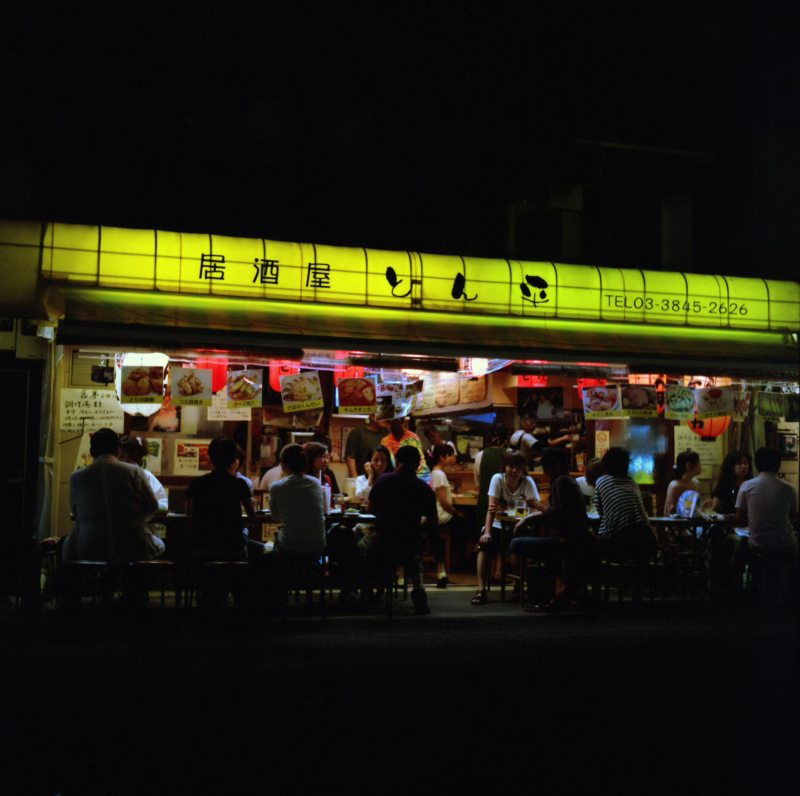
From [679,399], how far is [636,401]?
689mm

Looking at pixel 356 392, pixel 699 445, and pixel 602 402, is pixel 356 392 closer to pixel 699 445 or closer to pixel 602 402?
pixel 602 402


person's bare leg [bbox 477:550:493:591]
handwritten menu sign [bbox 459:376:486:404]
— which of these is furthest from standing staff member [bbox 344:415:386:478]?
person's bare leg [bbox 477:550:493:591]

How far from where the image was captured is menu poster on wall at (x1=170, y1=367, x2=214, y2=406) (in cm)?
1105

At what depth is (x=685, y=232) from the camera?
14.9 m

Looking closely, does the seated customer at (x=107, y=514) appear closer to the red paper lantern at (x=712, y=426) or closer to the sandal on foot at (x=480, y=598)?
the sandal on foot at (x=480, y=598)

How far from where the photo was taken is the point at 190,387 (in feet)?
36.4

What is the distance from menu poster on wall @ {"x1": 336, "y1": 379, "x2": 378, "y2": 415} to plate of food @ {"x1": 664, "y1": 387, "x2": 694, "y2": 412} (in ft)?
14.8

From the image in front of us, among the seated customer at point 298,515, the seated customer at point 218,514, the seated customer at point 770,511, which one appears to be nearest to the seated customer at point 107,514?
the seated customer at point 218,514

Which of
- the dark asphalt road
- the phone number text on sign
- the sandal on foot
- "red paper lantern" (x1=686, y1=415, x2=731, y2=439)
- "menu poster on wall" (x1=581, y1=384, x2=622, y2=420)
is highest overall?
the phone number text on sign

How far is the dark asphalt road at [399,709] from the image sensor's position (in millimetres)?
4797

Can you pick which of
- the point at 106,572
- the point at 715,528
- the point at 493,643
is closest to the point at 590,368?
the point at 715,528

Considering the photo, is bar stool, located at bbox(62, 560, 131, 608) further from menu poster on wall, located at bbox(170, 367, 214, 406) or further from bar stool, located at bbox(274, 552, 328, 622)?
menu poster on wall, located at bbox(170, 367, 214, 406)

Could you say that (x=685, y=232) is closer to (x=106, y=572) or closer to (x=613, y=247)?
(x=613, y=247)

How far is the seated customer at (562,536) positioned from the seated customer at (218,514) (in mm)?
3645
